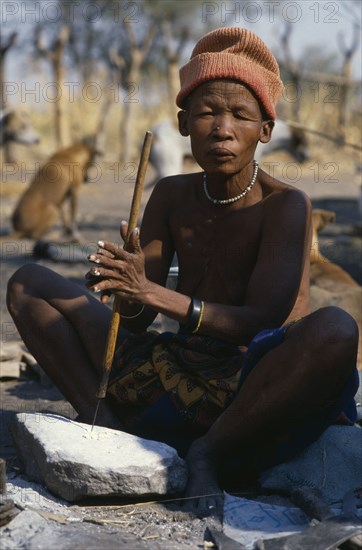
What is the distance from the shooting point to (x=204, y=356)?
3270mm

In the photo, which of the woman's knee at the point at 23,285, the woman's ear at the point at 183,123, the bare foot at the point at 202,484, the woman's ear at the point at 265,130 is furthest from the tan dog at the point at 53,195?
the bare foot at the point at 202,484

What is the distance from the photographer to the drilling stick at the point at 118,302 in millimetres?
2965

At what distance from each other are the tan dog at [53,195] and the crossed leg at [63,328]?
24.2ft

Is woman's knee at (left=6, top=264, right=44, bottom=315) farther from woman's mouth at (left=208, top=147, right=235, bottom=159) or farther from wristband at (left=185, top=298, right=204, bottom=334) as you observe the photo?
woman's mouth at (left=208, top=147, right=235, bottom=159)

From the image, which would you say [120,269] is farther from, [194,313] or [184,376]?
[184,376]

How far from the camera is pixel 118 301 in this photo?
3115mm

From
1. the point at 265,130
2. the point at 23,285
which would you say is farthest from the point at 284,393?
the point at 23,285

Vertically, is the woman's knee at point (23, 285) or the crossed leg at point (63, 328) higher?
the woman's knee at point (23, 285)

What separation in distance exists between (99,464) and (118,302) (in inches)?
20.8

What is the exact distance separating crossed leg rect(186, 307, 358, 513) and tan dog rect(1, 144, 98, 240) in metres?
8.00

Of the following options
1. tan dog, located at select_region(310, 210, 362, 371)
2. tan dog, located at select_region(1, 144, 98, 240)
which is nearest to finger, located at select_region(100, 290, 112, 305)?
tan dog, located at select_region(310, 210, 362, 371)

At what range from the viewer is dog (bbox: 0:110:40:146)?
18.0 m

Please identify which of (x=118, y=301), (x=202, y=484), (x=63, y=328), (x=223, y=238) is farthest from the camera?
(x=63, y=328)

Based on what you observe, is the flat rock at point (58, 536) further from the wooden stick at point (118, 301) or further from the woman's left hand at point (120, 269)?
the woman's left hand at point (120, 269)
